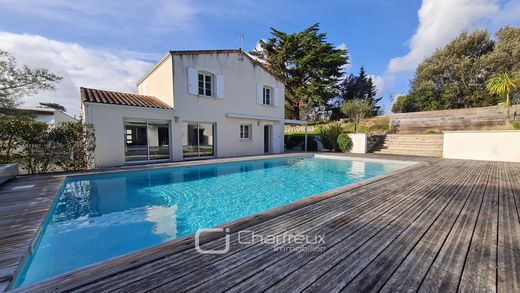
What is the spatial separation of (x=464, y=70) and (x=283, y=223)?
2994 centimetres

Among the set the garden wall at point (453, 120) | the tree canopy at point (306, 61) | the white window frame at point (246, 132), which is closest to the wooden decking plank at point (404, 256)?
the white window frame at point (246, 132)

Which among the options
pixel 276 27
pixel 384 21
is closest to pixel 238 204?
pixel 384 21

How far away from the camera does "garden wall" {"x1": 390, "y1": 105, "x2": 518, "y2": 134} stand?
1522 cm

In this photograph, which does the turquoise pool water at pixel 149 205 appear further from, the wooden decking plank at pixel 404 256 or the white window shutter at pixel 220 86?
the white window shutter at pixel 220 86

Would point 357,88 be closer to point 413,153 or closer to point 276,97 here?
point 413,153

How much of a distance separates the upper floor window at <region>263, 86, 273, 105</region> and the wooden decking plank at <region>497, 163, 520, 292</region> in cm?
1293

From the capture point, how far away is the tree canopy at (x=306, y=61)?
2480 centimetres

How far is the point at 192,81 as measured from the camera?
11.7 meters

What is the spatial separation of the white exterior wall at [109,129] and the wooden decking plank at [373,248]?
10.3 meters

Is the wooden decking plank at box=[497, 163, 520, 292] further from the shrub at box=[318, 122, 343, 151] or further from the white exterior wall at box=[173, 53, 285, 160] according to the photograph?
the shrub at box=[318, 122, 343, 151]

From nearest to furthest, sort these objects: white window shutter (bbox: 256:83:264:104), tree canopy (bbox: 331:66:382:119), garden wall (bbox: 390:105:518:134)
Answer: white window shutter (bbox: 256:83:264:104), garden wall (bbox: 390:105:518:134), tree canopy (bbox: 331:66:382:119)

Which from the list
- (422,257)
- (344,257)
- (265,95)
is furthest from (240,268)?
(265,95)

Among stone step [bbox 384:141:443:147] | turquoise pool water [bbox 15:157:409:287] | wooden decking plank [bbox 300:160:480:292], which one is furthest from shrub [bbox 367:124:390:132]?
wooden decking plank [bbox 300:160:480:292]

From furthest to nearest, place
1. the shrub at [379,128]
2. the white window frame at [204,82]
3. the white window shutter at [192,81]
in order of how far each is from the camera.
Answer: the shrub at [379,128] < the white window frame at [204,82] < the white window shutter at [192,81]
